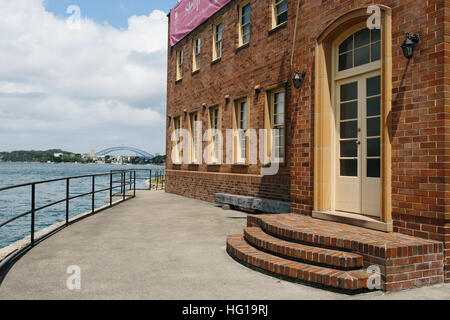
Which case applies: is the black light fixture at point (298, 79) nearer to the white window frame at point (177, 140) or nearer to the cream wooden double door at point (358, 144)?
the cream wooden double door at point (358, 144)

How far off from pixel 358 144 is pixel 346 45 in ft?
5.86

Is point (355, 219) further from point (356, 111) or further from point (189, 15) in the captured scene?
point (189, 15)

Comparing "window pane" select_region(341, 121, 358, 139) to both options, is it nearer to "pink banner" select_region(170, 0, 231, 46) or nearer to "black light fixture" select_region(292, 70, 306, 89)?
"black light fixture" select_region(292, 70, 306, 89)

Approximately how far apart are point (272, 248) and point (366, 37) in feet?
12.3

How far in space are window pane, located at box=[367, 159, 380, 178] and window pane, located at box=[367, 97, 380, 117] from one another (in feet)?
2.42

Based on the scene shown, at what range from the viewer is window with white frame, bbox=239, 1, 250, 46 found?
11945 mm

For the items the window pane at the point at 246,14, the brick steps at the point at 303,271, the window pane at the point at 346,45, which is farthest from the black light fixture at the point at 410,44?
the window pane at the point at 246,14

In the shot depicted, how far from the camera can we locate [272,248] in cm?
525

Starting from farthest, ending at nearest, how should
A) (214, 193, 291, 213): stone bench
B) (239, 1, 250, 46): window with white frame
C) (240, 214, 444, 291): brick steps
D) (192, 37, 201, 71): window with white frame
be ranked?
(192, 37, 201, 71): window with white frame < (239, 1, 250, 46): window with white frame < (214, 193, 291, 213): stone bench < (240, 214, 444, 291): brick steps

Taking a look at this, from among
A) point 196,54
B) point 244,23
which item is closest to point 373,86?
point 244,23

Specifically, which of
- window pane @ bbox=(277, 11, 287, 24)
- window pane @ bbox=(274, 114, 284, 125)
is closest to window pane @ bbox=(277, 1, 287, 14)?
window pane @ bbox=(277, 11, 287, 24)

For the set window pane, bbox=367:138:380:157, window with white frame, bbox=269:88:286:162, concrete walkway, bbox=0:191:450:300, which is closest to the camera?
concrete walkway, bbox=0:191:450:300

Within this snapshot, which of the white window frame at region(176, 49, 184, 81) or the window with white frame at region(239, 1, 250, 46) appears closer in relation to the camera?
the window with white frame at region(239, 1, 250, 46)
